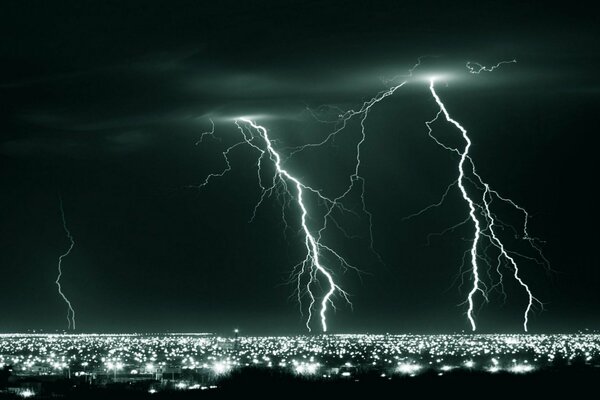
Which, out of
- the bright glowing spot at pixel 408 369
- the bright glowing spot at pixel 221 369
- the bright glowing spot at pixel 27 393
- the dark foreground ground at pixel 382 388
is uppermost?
the bright glowing spot at pixel 221 369

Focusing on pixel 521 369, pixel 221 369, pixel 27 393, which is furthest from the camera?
pixel 221 369

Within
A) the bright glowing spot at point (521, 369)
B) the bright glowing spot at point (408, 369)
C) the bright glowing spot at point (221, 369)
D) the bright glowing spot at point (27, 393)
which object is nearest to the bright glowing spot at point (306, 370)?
the bright glowing spot at point (221, 369)

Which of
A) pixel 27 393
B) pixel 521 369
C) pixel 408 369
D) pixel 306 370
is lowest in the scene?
pixel 27 393

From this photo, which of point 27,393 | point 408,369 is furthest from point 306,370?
point 27,393

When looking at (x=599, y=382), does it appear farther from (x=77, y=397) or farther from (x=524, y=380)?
(x=77, y=397)

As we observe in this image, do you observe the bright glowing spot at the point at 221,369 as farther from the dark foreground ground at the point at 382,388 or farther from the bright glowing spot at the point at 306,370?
the dark foreground ground at the point at 382,388

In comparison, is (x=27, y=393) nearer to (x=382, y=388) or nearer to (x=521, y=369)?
(x=382, y=388)

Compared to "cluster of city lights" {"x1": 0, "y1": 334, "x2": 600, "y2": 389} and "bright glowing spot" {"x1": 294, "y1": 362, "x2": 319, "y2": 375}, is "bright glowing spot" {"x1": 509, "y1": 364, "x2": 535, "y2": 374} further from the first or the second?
"bright glowing spot" {"x1": 294, "y1": 362, "x2": 319, "y2": 375}

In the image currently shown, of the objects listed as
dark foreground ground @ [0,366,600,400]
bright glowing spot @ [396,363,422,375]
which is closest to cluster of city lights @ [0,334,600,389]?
bright glowing spot @ [396,363,422,375]
